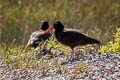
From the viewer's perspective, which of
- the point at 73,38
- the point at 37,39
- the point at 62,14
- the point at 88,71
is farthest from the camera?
the point at 62,14

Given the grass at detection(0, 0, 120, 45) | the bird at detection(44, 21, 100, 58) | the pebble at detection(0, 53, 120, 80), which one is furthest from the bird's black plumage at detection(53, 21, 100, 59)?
the grass at detection(0, 0, 120, 45)

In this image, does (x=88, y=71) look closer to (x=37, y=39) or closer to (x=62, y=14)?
(x=37, y=39)

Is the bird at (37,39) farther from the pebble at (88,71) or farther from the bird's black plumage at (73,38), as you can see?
the pebble at (88,71)

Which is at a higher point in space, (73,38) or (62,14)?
(62,14)

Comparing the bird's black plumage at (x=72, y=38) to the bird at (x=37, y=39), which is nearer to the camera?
the bird's black plumage at (x=72, y=38)

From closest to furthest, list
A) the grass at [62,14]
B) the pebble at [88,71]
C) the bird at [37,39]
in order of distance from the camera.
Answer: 1. the pebble at [88,71]
2. the bird at [37,39]
3. the grass at [62,14]

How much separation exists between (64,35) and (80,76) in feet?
6.50

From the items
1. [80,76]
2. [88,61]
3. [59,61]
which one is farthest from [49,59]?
[80,76]

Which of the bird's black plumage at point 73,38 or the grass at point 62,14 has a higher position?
the grass at point 62,14

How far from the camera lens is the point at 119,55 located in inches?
363

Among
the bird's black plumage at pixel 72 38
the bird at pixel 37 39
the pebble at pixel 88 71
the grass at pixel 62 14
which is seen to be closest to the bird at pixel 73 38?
the bird's black plumage at pixel 72 38

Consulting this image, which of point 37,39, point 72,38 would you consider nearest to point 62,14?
point 37,39

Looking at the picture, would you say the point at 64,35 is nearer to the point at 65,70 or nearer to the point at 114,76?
the point at 65,70

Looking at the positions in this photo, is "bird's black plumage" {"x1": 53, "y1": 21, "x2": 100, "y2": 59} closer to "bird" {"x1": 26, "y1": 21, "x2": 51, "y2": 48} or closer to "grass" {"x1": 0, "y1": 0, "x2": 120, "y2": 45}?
"bird" {"x1": 26, "y1": 21, "x2": 51, "y2": 48}
